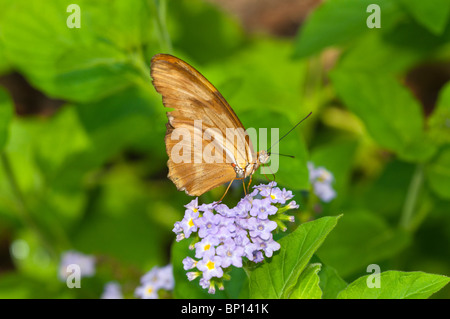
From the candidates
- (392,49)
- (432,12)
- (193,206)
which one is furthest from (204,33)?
(193,206)

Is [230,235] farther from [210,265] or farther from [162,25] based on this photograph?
[162,25]

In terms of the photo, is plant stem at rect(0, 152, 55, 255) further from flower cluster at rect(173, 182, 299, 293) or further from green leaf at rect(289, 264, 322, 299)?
green leaf at rect(289, 264, 322, 299)

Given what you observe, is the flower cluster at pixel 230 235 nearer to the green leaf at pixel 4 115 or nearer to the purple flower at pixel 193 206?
the purple flower at pixel 193 206

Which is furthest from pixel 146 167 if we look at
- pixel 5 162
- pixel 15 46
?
pixel 15 46

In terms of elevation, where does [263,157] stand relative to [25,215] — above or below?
below

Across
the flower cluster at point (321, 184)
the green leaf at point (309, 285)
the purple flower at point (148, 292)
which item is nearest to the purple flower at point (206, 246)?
the green leaf at point (309, 285)

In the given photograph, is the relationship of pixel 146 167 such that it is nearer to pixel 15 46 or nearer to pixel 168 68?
pixel 15 46

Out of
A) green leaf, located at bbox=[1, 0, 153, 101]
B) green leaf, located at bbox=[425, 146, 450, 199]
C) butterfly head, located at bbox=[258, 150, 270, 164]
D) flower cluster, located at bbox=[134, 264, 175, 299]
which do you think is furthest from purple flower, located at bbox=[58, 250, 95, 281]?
green leaf, located at bbox=[425, 146, 450, 199]
